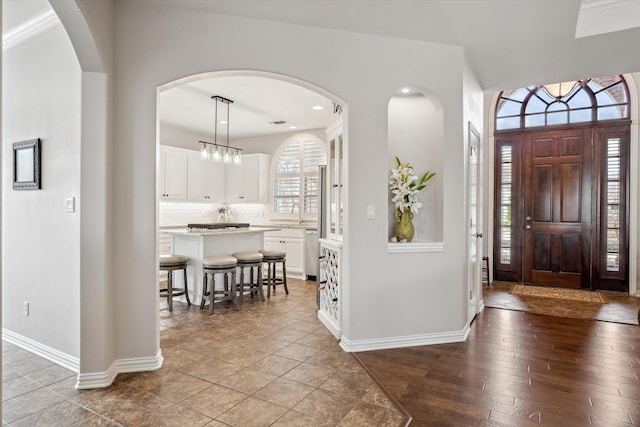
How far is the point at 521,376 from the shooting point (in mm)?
2859

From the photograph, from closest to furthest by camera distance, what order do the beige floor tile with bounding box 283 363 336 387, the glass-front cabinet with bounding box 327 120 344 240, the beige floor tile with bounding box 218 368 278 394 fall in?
the beige floor tile with bounding box 218 368 278 394, the beige floor tile with bounding box 283 363 336 387, the glass-front cabinet with bounding box 327 120 344 240

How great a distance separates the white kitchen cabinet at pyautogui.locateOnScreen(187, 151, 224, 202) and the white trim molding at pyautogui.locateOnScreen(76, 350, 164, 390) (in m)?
4.42

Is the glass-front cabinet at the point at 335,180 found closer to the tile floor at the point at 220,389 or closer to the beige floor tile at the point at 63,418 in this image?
the tile floor at the point at 220,389

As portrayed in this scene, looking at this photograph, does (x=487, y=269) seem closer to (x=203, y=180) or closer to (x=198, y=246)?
(x=198, y=246)

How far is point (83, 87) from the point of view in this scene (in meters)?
2.72

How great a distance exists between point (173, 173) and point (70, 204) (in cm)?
395

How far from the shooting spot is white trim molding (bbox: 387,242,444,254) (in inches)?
137

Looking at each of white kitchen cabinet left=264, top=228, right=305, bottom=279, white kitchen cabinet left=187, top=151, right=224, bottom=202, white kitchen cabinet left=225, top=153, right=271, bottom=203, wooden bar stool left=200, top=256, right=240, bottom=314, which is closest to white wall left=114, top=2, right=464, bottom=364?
wooden bar stool left=200, top=256, right=240, bottom=314

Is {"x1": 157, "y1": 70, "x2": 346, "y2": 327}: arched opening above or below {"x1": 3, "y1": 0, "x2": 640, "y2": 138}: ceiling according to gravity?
below

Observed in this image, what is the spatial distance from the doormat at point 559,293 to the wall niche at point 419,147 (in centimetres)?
272

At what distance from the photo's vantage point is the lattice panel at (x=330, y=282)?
3.78 m

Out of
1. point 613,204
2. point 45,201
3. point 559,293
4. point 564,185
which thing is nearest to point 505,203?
point 564,185

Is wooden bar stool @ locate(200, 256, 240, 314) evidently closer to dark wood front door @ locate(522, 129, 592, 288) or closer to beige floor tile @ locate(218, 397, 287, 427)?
beige floor tile @ locate(218, 397, 287, 427)

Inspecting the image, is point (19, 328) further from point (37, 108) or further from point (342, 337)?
point (342, 337)
